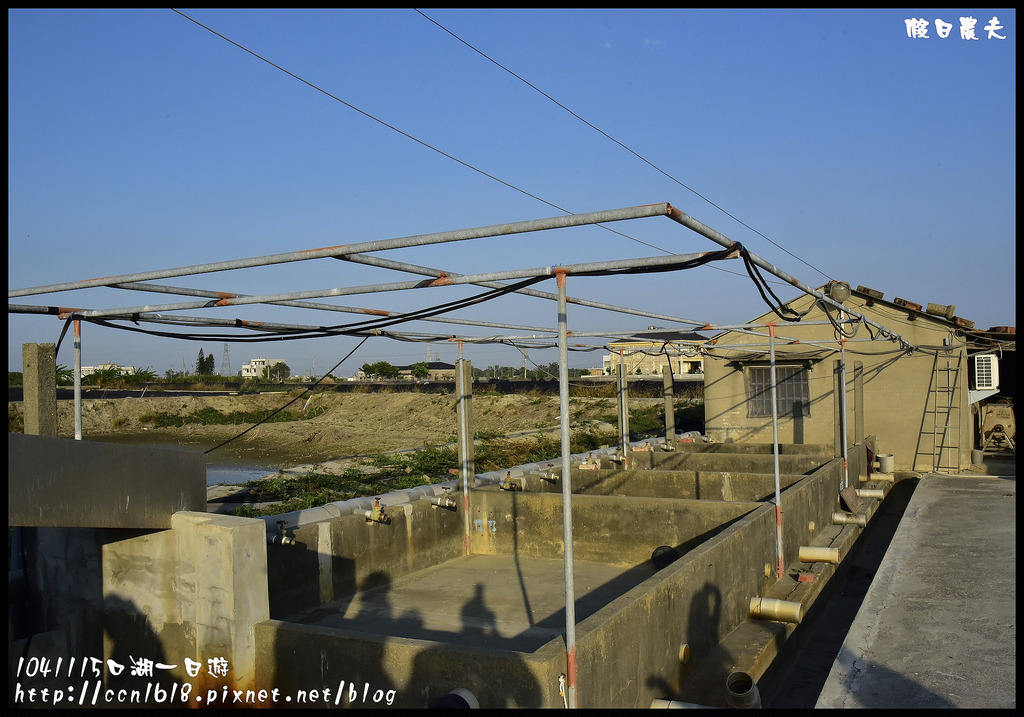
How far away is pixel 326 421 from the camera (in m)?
37.0

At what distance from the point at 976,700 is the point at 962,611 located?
6.34 feet

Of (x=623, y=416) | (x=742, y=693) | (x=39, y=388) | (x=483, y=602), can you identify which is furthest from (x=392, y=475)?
(x=742, y=693)

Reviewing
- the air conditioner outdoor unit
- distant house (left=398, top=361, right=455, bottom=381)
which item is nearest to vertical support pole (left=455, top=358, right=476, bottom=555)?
the air conditioner outdoor unit

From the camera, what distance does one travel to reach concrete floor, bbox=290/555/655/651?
7344 mm

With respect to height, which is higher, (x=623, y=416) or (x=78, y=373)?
(x=78, y=373)

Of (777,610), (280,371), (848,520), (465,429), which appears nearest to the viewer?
(777,610)

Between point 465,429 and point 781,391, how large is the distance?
35.3 ft

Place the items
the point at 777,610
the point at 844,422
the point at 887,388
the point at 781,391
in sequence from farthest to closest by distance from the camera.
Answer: the point at 781,391 → the point at 887,388 → the point at 844,422 → the point at 777,610

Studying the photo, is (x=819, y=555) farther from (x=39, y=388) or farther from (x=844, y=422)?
(x=39, y=388)

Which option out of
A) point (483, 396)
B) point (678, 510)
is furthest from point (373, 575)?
point (483, 396)

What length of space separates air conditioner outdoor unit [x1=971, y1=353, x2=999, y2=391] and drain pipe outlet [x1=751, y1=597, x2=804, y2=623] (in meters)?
11.1

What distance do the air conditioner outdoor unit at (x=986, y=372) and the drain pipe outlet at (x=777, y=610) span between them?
36.4ft

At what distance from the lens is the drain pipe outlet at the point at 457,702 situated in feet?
14.2

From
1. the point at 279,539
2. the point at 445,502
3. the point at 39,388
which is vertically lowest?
the point at 445,502
